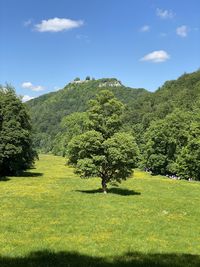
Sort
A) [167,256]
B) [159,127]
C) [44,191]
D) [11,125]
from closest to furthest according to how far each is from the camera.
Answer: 1. [167,256]
2. [44,191]
3. [11,125]
4. [159,127]

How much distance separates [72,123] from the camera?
14025cm

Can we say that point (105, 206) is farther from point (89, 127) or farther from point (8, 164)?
point (8, 164)

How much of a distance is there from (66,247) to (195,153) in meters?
66.5

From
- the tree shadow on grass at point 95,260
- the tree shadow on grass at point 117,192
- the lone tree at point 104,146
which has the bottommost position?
the tree shadow on grass at point 117,192

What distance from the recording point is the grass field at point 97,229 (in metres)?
18.2

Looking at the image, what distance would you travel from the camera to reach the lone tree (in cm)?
4400

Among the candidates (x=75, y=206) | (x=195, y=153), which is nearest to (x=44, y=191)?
(x=75, y=206)

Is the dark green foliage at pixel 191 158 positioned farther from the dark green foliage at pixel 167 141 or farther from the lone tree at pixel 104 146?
the lone tree at pixel 104 146

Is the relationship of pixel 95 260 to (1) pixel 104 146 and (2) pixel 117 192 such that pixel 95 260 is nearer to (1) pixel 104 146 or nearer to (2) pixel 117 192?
(1) pixel 104 146

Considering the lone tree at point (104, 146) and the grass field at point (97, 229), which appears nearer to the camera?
the grass field at point (97, 229)

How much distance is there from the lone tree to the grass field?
9.55 ft

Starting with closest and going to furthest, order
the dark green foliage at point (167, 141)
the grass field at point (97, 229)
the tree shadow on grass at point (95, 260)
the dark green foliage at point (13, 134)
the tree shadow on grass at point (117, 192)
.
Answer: the tree shadow on grass at point (95, 260)
the grass field at point (97, 229)
the tree shadow on grass at point (117, 192)
the dark green foliage at point (13, 134)
the dark green foliage at point (167, 141)

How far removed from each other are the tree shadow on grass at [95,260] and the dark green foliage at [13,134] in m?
47.5

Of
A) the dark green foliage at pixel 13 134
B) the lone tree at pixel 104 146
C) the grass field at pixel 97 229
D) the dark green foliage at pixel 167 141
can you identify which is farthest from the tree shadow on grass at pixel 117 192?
the dark green foliage at pixel 167 141
